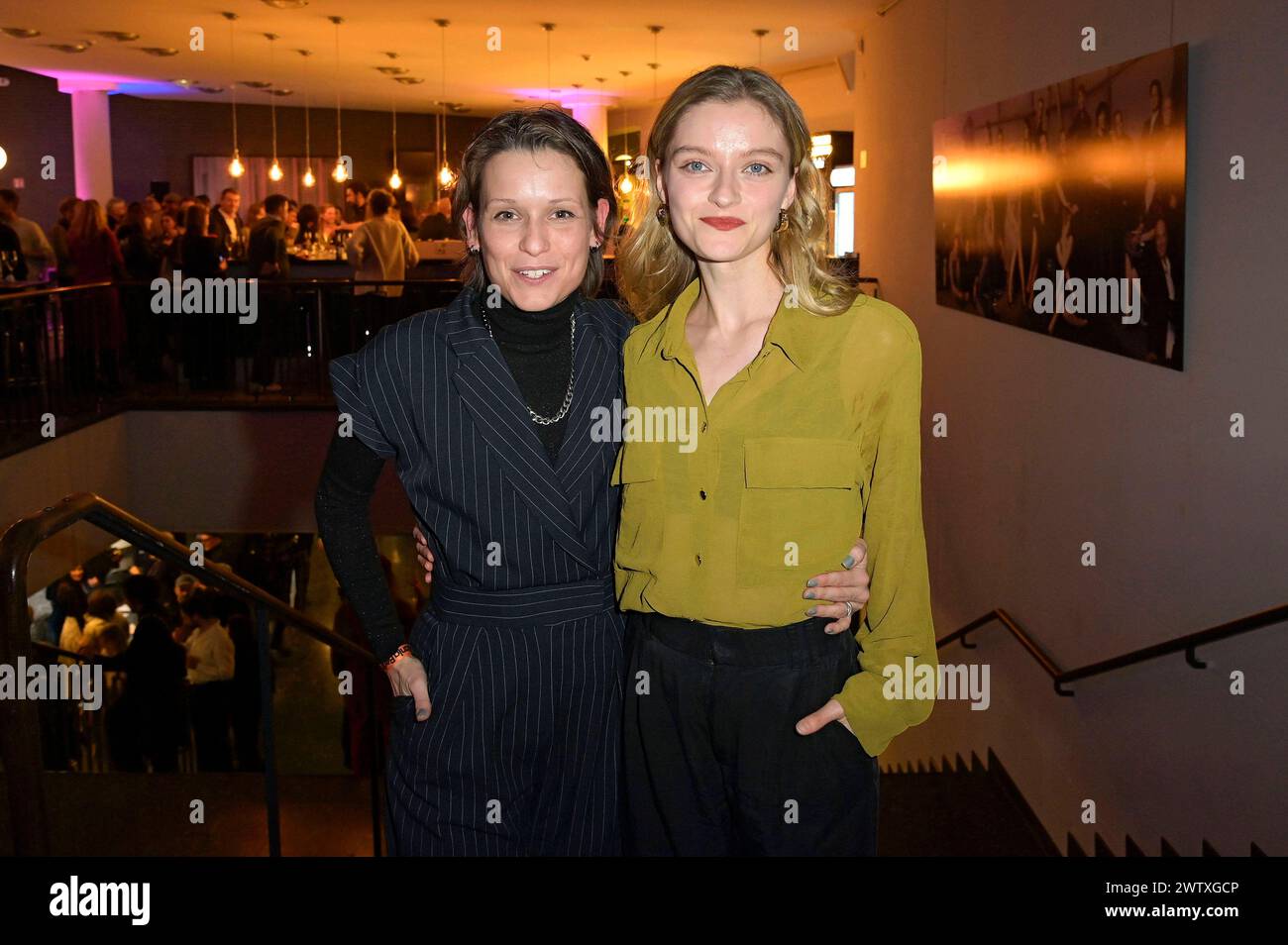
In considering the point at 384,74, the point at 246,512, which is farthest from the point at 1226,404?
the point at 384,74

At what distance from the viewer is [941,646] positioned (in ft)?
28.2

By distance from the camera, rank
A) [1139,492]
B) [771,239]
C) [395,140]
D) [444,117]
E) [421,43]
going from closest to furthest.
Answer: [771,239]
[1139,492]
[421,43]
[395,140]
[444,117]

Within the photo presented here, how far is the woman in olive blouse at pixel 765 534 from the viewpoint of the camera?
199 cm

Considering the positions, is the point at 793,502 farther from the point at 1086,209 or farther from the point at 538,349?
the point at 1086,209

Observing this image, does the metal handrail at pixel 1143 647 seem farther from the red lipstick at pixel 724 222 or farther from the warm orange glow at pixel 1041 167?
the red lipstick at pixel 724 222

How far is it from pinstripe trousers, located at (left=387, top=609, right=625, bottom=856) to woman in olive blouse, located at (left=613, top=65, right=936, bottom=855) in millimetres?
137

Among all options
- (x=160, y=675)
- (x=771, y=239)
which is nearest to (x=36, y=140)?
(x=160, y=675)

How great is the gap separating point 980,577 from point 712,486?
5971 millimetres

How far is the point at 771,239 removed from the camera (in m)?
2.15

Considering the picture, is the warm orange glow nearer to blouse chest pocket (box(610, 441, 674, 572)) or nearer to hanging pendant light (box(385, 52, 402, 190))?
blouse chest pocket (box(610, 441, 674, 572))

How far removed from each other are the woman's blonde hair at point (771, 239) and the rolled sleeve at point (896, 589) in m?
0.19

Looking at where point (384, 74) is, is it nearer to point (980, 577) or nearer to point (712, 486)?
point (980, 577)

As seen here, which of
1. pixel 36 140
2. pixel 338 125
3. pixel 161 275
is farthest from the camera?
pixel 338 125

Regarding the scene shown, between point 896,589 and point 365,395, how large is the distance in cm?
95
